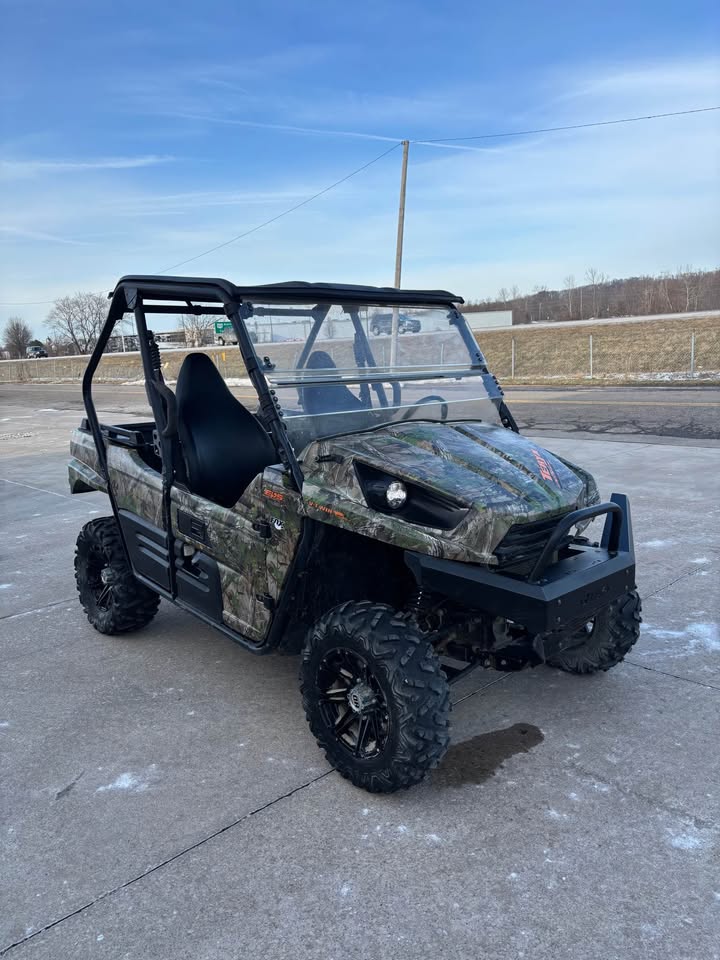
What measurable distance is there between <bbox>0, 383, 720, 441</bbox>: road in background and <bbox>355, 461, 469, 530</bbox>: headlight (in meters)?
9.02

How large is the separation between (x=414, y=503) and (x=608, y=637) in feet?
4.08

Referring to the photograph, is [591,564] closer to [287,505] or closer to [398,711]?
[398,711]

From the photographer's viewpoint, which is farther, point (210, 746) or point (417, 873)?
point (210, 746)

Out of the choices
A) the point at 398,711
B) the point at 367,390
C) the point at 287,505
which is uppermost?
the point at 367,390

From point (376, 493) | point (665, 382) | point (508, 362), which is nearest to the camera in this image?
point (376, 493)

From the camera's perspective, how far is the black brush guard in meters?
2.49

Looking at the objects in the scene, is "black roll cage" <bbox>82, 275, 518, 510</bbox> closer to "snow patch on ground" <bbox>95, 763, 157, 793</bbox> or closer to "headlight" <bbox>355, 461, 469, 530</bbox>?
"headlight" <bbox>355, 461, 469, 530</bbox>

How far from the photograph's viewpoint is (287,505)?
288 centimetres

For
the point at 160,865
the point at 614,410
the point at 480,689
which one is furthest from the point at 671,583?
the point at 614,410

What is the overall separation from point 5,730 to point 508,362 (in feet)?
88.5

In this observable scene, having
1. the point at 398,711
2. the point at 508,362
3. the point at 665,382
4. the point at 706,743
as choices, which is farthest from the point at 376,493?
the point at 508,362

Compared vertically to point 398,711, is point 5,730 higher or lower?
lower

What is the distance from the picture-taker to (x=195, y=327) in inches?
160

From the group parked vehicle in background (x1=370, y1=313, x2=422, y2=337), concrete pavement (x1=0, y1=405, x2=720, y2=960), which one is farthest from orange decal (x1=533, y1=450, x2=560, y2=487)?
concrete pavement (x1=0, y1=405, x2=720, y2=960)
